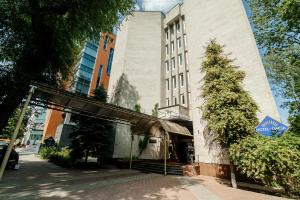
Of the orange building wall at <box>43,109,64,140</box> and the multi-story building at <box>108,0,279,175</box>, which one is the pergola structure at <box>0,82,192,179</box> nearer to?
the multi-story building at <box>108,0,279,175</box>

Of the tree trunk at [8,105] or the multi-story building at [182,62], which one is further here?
the multi-story building at [182,62]

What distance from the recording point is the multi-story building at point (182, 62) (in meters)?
13.1

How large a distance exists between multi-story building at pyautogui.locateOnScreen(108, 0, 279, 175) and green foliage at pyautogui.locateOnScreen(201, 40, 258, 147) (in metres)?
2.29

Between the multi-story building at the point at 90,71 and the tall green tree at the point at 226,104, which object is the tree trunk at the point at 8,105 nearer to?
the tall green tree at the point at 226,104

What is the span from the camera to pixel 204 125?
1413 cm

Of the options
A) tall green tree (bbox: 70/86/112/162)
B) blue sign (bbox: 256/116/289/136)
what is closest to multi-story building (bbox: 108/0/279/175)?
tall green tree (bbox: 70/86/112/162)

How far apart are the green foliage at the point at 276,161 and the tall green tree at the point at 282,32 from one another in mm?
1515

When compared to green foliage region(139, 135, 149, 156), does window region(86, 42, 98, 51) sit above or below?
above

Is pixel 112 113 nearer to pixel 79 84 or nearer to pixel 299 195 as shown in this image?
pixel 299 195

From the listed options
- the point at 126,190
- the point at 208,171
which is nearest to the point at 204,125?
the point at 208,171

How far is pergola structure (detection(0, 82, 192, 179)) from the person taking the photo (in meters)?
7.93

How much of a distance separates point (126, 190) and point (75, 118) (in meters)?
10.4

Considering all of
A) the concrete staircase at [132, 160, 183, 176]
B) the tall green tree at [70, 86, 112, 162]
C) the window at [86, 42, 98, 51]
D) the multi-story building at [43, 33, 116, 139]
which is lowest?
the concrete staircase at [132, 160, 183, 176]

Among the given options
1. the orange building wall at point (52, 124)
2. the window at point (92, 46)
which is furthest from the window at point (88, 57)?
the orange building wall at point (52, 124)
